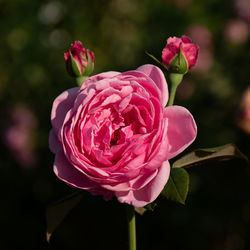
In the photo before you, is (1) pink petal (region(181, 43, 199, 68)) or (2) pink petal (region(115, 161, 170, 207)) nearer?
(2) pink petal (region(115, 161, 170, 207))

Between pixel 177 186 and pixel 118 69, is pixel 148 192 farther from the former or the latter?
pixel 118 69

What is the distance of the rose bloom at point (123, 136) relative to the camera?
0.74 m

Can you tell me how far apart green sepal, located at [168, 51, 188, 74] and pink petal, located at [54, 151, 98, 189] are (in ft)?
0.92

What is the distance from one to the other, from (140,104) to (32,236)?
162cm

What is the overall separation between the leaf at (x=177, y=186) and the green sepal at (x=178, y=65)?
0.72 feet

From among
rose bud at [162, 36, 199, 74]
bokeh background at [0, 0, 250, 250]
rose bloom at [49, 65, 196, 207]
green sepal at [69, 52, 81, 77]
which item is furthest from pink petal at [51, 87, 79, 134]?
bokeh background at [0, 0, 250, 250]

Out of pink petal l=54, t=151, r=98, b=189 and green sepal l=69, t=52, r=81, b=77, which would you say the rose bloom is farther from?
green sepal l=69, t=52, r=81, b=77

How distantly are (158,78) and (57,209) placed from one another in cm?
31

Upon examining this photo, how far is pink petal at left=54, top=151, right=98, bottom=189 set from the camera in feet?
2.50

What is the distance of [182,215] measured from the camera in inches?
78.0

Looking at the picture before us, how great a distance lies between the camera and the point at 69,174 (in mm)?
780

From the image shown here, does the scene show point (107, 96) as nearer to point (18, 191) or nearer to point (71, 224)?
point (71, 224)

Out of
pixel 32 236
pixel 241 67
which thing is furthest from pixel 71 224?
pixel 241 67

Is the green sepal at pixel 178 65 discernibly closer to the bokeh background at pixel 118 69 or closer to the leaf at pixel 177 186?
the leaf at pixel 177 186
